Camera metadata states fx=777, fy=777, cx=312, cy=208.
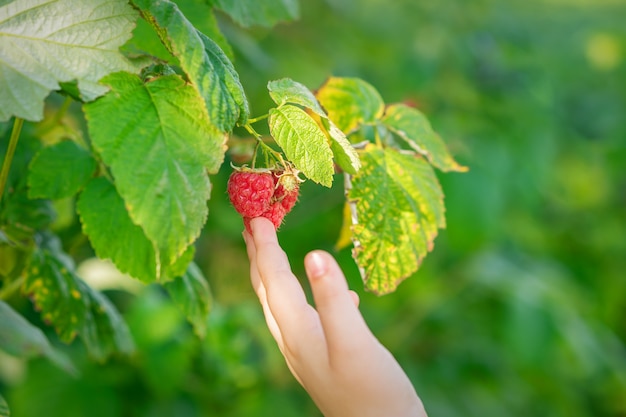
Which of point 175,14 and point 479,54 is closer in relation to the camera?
point 175,14

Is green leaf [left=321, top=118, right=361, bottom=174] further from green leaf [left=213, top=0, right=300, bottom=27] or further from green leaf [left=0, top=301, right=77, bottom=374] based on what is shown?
green leaf [left=0, top=301, right=77, bottom=374]

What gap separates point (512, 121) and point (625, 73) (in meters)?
2.09

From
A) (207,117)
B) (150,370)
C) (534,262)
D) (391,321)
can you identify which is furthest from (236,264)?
(534,262)

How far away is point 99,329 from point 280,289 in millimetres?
410

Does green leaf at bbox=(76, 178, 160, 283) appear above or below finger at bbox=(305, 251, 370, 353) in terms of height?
below

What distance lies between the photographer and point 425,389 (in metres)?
2.30

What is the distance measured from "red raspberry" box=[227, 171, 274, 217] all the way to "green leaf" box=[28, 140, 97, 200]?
0.25m

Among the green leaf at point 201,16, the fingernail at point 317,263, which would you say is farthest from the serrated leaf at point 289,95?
the green leaf at point 201,16

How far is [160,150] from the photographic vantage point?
0.54 m

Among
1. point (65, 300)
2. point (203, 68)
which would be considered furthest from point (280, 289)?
point (65, 300)

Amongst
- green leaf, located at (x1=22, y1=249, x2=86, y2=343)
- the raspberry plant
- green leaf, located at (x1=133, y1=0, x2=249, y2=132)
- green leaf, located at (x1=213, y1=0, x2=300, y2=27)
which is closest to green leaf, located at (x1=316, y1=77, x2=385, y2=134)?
the raspberry plant

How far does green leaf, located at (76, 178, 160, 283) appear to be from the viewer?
2.16ft

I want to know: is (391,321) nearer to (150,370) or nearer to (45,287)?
(150,370)

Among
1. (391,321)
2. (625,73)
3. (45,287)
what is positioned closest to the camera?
(45,287)
